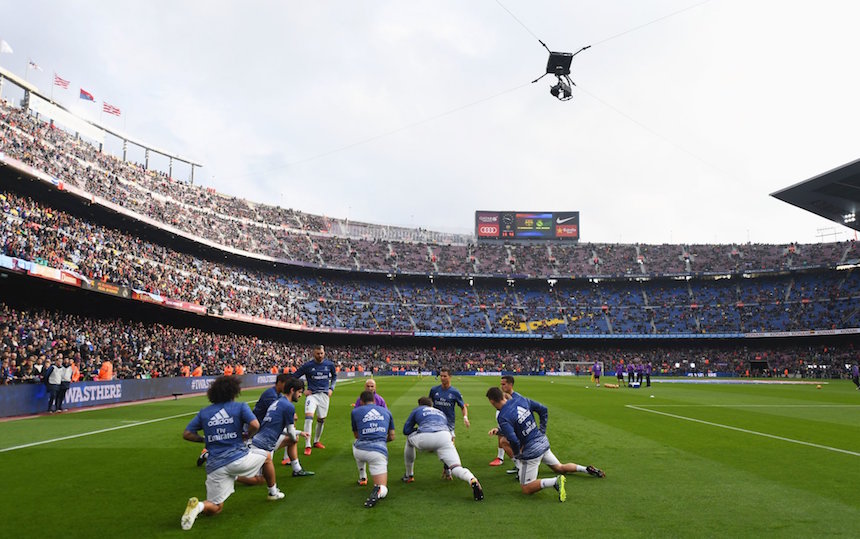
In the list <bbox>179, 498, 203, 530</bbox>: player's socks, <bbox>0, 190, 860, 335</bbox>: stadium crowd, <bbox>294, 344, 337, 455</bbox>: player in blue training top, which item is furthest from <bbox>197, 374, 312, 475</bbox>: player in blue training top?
<bbox>0, 190, 860, 335</bbox>: stadium crowd

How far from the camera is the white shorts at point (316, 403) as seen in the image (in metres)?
11.8

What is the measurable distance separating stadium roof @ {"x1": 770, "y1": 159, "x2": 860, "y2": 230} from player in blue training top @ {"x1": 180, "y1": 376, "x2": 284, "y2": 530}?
3419cm

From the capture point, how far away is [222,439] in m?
6.57

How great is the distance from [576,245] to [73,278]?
70.5 meters

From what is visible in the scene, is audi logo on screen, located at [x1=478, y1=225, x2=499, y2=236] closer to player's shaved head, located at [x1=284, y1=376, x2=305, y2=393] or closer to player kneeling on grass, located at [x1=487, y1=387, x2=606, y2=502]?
player's shaved head, located at [x1=284, y1=376, x2=305, y2=393]

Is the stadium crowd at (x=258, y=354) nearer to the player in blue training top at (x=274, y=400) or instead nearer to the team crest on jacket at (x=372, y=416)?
the player in blue training top at (x=274, y=400)

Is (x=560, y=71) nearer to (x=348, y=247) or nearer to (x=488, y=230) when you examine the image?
(x=348, y=247)

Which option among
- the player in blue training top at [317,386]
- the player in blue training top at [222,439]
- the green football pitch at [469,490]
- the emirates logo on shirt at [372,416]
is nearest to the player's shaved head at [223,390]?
the player in blue training top at [222,439]

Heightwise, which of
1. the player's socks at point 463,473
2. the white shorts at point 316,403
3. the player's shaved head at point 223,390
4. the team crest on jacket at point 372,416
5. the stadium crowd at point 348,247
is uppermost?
the stadium crowd at point 348,247

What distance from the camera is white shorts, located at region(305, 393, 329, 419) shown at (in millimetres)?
11758

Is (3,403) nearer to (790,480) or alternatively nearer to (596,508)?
(596,508)

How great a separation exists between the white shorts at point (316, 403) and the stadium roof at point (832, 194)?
31.4m

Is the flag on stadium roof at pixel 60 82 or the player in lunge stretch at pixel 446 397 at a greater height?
the flag on stadium roof at pixel 60 82

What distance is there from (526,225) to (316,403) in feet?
257
